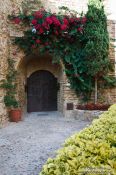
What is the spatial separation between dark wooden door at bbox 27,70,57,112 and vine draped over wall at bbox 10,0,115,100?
1507 mm

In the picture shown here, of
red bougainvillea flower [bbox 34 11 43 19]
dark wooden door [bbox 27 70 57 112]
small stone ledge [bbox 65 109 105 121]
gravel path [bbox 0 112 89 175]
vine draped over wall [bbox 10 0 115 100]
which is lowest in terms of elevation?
gravel path [bbox 0 112 89 175]

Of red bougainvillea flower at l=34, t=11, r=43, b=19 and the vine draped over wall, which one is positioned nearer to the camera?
red bougainvillea flower at l=34, t=11, r=43, b=19

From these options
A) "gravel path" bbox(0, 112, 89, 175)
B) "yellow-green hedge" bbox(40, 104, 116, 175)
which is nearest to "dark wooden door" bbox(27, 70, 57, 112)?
"gravel path" bbox(0, 112, 89, 175)

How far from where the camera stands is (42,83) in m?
10.2

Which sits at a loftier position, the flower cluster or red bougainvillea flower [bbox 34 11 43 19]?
red bougainvillea flower [bbox 34 11 43 19]

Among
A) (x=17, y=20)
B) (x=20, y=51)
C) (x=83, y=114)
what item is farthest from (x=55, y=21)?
(x=83, y=114)

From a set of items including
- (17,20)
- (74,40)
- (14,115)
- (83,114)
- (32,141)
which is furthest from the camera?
(74,40)

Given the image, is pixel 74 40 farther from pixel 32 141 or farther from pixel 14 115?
pixel 32 141

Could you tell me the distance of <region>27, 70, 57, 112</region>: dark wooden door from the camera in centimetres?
1016

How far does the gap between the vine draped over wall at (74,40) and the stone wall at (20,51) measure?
0.25m

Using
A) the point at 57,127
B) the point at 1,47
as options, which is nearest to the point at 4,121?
the point at 57,127

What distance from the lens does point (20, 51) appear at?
8594 mm

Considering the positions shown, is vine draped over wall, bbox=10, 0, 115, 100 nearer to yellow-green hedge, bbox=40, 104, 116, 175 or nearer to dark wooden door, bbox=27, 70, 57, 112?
dark wooden door, bbox=27, 70, 57, 112

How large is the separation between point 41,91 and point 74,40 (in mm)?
2521
